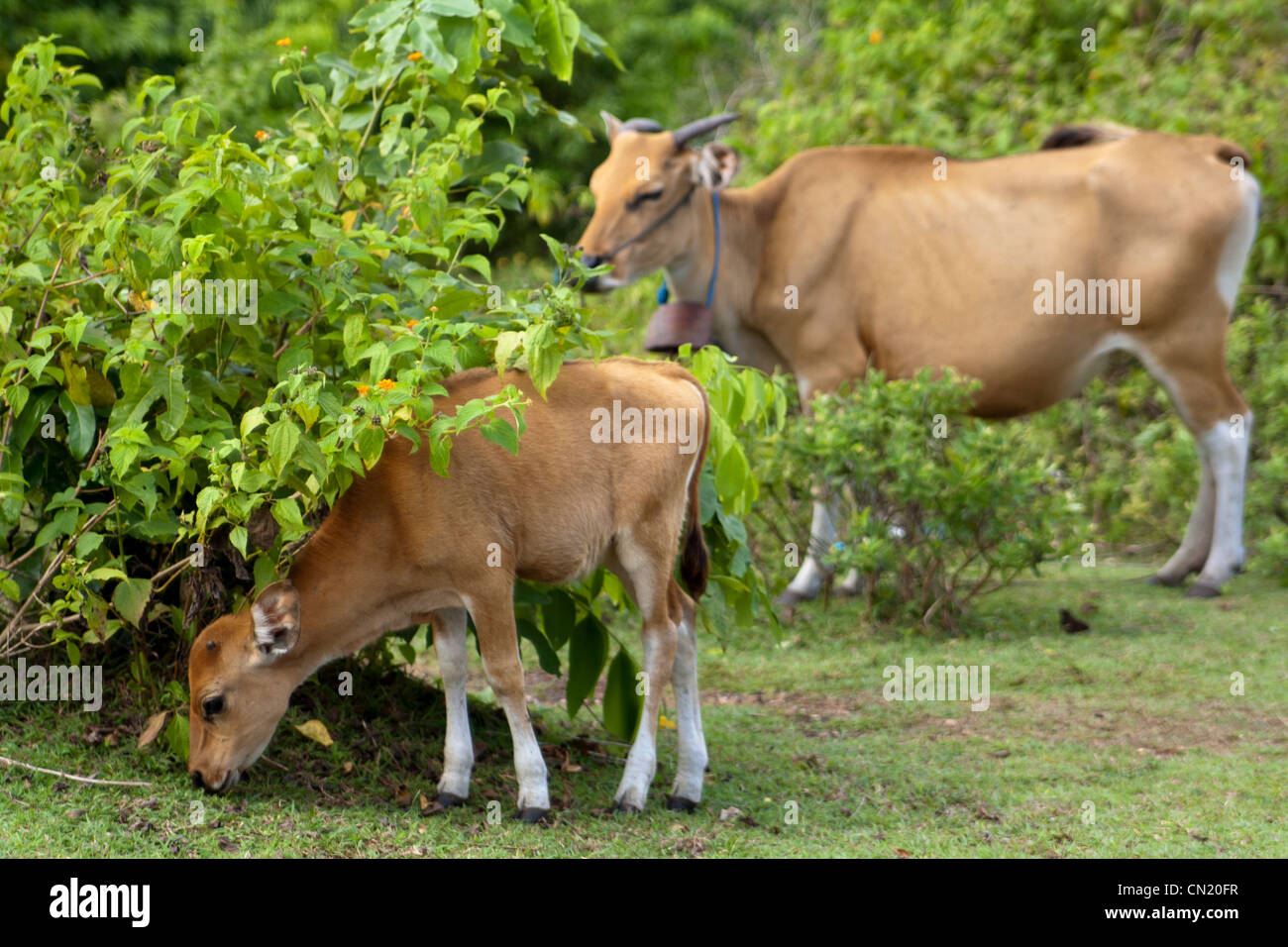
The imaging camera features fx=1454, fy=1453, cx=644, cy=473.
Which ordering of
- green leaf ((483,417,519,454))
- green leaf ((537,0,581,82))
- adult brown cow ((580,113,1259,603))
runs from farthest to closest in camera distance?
adult brown cow ((580,113,1259,603)) < green leaf ((537,0,581,82)) < green leaf ((483,417,519,454))

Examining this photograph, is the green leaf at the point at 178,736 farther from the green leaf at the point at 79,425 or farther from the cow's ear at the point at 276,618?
the green leaf at the point at 79,425

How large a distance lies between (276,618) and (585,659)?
1.43 meters

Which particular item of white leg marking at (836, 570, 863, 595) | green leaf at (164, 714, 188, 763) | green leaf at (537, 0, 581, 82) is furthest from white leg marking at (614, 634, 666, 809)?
white leg marking at (836, 570, 863, 595)

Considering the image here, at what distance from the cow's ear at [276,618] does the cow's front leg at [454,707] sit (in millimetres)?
678

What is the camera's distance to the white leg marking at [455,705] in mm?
4770

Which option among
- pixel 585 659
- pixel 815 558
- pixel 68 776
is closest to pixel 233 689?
pixel 68 776

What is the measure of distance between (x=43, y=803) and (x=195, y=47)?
3.15m

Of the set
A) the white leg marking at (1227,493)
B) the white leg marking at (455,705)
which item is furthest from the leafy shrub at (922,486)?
the white leg marking at (455,705)

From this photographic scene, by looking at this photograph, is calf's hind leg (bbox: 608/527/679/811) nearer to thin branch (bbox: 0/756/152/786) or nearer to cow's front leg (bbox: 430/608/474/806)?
cow's front leg (bbox: 430/608/474/806)

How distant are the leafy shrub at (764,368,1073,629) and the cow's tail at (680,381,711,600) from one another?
252 centimetres

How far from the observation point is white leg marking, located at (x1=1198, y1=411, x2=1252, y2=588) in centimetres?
837

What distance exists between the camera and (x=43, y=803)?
436cm

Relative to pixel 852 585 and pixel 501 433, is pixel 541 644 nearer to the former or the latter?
pixel 501 433

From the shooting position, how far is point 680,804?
4902 millimetres
